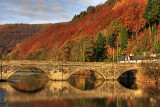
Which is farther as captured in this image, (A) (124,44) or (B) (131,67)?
(A) (124,44)

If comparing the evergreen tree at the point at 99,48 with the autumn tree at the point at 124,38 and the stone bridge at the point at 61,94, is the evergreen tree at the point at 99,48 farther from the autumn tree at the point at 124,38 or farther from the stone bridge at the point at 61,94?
the stone bridge at the point at 61,94

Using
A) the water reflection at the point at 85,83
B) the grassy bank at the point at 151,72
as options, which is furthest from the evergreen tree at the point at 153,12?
the water reflection at the point at 85,83

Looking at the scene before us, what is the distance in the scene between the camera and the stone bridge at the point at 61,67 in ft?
145

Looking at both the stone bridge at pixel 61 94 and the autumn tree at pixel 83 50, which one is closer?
the stone bridge at pixel 61 94

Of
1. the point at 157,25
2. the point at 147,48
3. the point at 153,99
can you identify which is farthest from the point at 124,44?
the point at 153,99

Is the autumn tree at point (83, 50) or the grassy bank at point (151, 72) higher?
the autumn tree at point (83, 50)

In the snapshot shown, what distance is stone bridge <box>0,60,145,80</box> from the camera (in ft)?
145

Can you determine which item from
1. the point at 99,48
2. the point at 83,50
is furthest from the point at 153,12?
the point at 83,50

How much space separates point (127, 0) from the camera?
114 m

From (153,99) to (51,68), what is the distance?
78.7ft

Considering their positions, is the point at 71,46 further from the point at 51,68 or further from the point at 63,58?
the point at 51,68

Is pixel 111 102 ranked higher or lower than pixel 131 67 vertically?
lower

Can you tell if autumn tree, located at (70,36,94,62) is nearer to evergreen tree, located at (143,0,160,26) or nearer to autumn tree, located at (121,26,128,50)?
autumn tree, located at (121,26,128,50)

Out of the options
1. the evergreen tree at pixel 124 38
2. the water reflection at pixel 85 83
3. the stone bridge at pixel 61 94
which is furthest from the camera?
the evergreen tree at pixel 124 38
